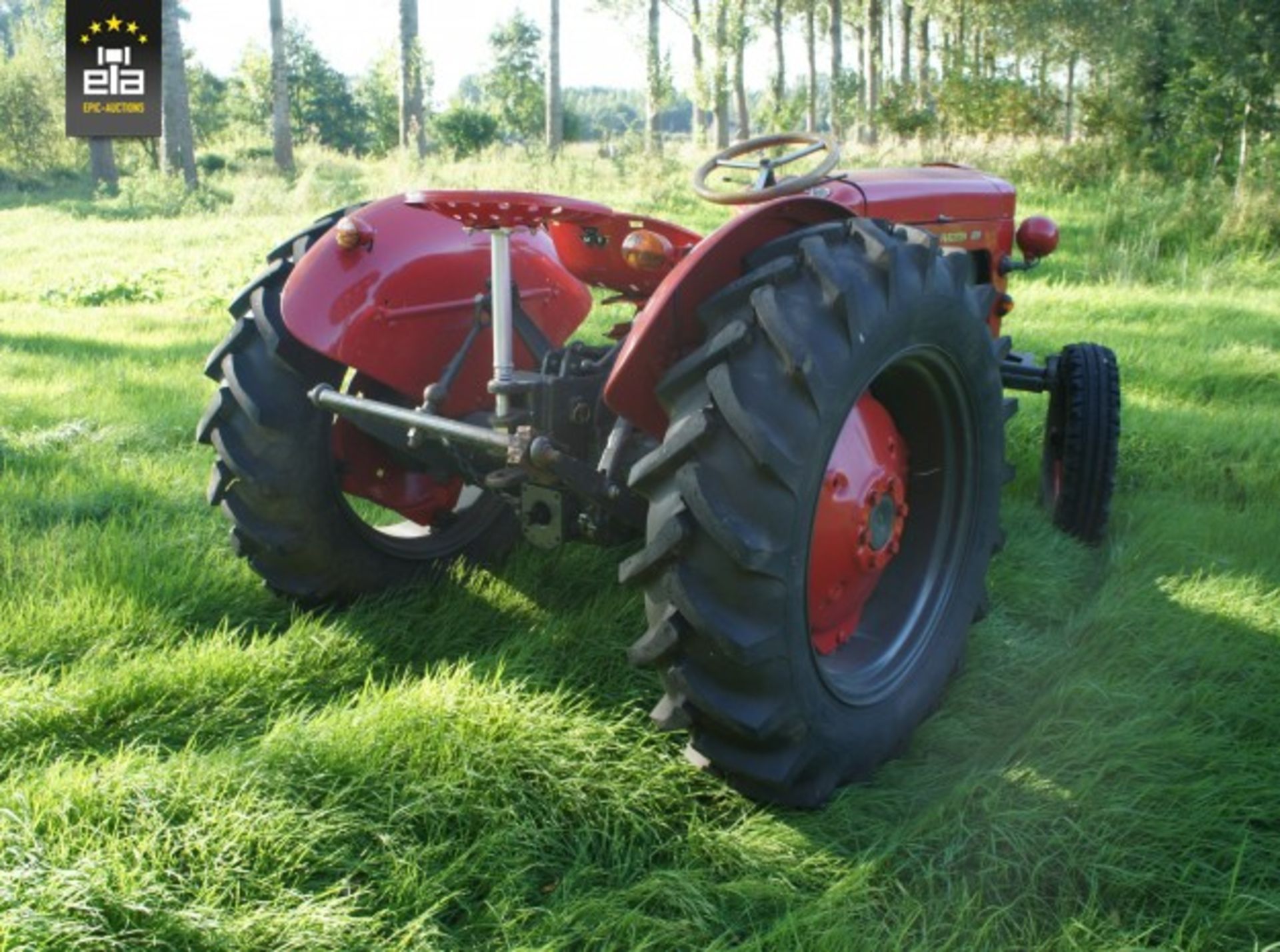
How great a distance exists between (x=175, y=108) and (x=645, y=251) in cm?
1836

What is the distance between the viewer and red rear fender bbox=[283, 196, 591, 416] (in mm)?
2875

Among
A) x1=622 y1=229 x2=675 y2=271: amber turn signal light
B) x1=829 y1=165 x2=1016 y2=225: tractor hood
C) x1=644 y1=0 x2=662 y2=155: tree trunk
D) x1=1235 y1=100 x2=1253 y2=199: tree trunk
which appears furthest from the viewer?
x1=644 y1=0 x2=662 y2=155: tree trunk

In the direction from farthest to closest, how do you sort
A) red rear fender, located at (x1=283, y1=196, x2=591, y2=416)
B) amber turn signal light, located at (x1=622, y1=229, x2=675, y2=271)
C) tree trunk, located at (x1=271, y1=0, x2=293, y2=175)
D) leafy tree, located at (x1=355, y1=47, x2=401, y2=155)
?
leafy tree, located at (x1=355, y1=47, x2=401, y2=155)
tree trunk, located at (x1=271, y1=0, x2=293, y2=175)
red rear fender, located at (x1=283, y1=196, x2=591, y2=416)
amber turn signal light, located at (x1=622, y1=229, x2=675, y2=271)

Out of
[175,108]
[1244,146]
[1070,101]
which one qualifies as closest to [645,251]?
[1244,146]

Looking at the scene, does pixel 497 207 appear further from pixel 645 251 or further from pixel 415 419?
Answer: pixel 415 419

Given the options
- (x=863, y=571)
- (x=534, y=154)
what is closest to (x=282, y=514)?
(x=863, y=571)

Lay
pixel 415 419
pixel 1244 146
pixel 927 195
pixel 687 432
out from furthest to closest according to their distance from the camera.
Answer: pixel 1244 146 → pixel 927 195 → pixel 415 419 → pixel 687 432

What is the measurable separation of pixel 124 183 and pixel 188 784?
64.2 feet

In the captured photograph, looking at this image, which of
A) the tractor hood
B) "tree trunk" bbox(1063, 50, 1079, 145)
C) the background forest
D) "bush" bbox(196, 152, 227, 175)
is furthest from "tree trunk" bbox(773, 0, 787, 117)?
the tractor hood

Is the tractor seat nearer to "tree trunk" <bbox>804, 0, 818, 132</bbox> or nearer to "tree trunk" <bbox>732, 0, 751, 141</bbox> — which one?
"tree trunk" <bbox>732, 0, 751, 141</bbox>

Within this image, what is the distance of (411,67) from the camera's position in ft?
63.7

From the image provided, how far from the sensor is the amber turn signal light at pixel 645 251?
255 centimetres

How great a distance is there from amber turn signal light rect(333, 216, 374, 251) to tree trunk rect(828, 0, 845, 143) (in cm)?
2614

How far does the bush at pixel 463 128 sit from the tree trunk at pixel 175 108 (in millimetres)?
14781
